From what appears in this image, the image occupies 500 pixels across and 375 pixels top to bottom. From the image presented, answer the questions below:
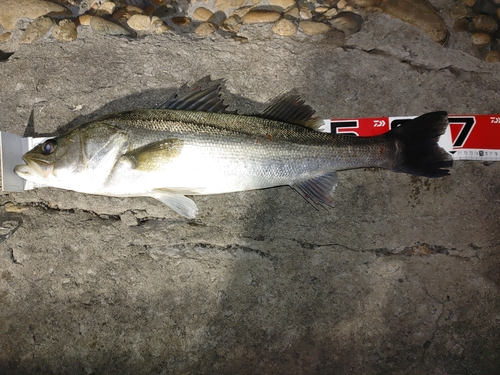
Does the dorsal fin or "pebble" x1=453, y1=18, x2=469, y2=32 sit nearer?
the dorsal fin

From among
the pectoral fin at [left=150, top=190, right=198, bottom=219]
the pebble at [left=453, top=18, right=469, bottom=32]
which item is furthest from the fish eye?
the pebble at [left=453, top=18, right=469, bottom=32]

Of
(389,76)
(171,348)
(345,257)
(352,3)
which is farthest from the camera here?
(352,3)

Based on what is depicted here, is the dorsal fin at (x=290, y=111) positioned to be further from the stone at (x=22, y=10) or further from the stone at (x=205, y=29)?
the stone at (x=22, y=10)

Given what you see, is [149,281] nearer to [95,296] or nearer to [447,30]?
[95,296]

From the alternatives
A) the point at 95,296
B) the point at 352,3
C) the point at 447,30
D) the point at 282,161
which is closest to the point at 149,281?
the point at 95,296

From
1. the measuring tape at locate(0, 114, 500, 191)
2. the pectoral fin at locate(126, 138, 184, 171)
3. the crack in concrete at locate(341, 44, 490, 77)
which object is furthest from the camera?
the crack in concrete at locate(341, 44, 490, 77)

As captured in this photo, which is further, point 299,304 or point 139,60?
point 139,60

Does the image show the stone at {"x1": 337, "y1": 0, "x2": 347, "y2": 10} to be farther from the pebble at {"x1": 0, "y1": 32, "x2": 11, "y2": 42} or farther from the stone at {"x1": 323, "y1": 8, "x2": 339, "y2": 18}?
the pebble at {"x1": 0, "y1": 32, "x2": 11, "y2": 42}
